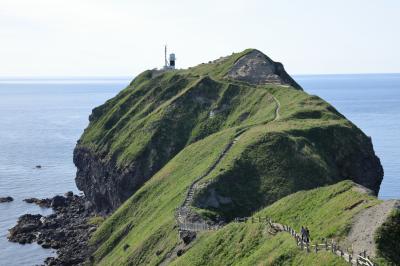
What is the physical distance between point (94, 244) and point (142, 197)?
12508 millimetres

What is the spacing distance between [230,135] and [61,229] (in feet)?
162

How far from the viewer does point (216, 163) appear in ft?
298

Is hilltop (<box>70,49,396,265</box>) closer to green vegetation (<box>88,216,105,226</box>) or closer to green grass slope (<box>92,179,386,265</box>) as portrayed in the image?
green grass slope (<box>92,179,386,265</box>)

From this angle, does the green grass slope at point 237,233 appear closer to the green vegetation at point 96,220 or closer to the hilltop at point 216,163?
the hilltop at point 216,163

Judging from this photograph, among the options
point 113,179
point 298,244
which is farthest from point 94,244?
point 298,244

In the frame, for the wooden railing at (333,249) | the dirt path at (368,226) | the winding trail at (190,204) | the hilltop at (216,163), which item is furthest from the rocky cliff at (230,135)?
the dirt path at (368,226)

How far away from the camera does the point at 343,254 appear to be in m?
40.6

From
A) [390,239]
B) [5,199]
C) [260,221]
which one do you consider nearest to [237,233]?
[260,221]

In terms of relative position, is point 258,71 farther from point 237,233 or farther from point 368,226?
point 368,226

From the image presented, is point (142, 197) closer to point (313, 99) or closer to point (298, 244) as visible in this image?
point (313, 99)

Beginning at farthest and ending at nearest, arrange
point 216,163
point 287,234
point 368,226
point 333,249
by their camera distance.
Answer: point 216,163 < point 287,234 < point 368,226 < point 333,249

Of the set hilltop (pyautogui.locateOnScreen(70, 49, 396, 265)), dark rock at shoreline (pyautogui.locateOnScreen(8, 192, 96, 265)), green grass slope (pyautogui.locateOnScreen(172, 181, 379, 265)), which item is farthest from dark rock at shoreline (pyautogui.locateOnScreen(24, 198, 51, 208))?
green grass slope (pyautogui.locateOnScreen(172, 181, 379, 265))

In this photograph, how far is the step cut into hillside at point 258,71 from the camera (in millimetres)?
142000

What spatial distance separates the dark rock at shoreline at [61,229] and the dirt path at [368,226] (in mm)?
65317
